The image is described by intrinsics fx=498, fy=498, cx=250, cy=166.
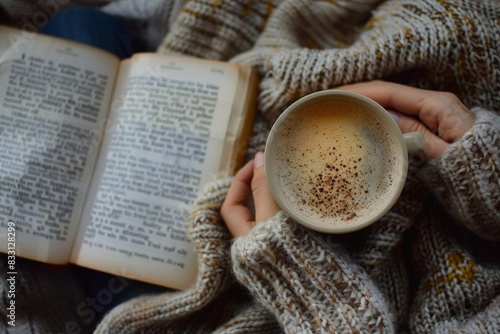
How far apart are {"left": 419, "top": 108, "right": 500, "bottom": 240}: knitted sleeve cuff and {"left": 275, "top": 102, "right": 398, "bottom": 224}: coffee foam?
0.33 feet

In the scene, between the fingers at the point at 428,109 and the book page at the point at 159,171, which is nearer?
the fingers at the point at 428,109

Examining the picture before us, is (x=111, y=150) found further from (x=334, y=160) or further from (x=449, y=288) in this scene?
(x=449, y=288)

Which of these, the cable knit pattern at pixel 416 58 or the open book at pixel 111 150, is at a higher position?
the cable knit pattern at pixel 416 58

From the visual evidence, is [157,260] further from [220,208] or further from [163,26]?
[163,26]

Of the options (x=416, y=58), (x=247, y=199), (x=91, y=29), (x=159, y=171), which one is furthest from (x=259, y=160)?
(x=91, y=29)

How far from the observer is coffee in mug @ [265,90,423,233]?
598 mm

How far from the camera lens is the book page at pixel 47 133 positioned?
2.63 feet

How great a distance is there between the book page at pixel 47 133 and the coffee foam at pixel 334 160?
39cm

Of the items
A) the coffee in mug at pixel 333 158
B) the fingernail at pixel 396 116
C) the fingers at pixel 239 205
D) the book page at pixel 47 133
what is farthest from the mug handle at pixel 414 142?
the book page at pixel 47 133

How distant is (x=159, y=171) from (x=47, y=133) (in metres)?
0.20

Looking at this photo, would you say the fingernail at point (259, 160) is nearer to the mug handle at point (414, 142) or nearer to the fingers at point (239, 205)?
the fingers at point (239, 205)

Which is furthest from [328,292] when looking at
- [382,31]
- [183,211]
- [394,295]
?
[382,31]

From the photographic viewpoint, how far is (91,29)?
3.04 feet

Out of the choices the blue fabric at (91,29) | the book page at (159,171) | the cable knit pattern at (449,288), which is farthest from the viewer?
the blue fabric at (91,29)
